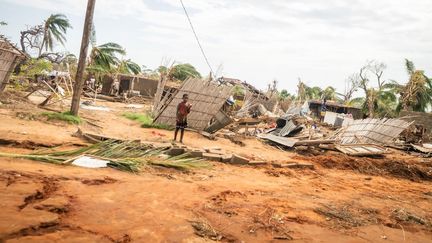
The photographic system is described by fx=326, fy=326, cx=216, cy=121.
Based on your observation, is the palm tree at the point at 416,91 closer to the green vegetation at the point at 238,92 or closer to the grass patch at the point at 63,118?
the green vegetation at the point at 238,92

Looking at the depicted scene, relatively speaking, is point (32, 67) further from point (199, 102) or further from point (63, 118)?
point (199, 102)

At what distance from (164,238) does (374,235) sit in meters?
2.75

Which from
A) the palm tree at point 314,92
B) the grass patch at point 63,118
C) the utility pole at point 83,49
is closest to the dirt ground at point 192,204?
the grass patch at point 63,118

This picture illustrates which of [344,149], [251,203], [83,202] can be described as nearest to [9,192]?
[83,202]

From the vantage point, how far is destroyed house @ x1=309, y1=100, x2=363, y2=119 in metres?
32.7

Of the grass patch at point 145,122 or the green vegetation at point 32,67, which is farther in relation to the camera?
the green vegetation at point 32,67

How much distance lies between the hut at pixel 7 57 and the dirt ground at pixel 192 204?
3671 millimetres

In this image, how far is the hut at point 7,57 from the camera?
1046 centimetres

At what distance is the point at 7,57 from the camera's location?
1062cm

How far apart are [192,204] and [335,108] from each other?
1271 inches

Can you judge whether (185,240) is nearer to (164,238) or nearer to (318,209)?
(164,238)

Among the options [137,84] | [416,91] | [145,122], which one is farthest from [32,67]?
[416,91]

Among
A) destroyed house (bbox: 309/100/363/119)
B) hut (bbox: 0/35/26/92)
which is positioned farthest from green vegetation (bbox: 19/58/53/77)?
destroyed house (bbox: 309/100/363/119)

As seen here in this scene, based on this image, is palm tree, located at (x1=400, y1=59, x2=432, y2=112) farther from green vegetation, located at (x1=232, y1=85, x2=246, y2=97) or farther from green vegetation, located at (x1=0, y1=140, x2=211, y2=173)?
green vegetation, located at (x1=0, y1=140, x2=211, y2=173)
